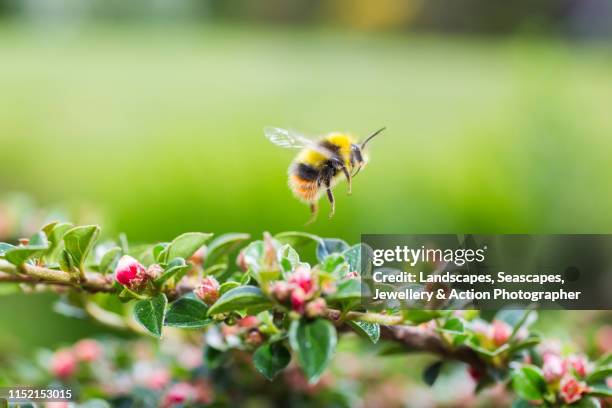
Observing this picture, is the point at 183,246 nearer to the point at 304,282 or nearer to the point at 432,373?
the point at 304,282

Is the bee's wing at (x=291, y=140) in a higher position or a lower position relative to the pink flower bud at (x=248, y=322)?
higher

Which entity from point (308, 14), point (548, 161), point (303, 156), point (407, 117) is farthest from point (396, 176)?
point (308, 14)

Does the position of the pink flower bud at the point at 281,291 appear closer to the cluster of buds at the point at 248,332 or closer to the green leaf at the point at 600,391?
the cluster of buds at the point at 248,332

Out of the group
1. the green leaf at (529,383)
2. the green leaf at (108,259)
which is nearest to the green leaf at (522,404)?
the green leaf at (529,383)

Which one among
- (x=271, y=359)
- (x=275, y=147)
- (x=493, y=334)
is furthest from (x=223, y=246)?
(x=275, y=147)

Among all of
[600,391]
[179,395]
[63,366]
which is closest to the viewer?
[600,391]

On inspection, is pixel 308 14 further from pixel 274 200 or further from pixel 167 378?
pixel 167 378
